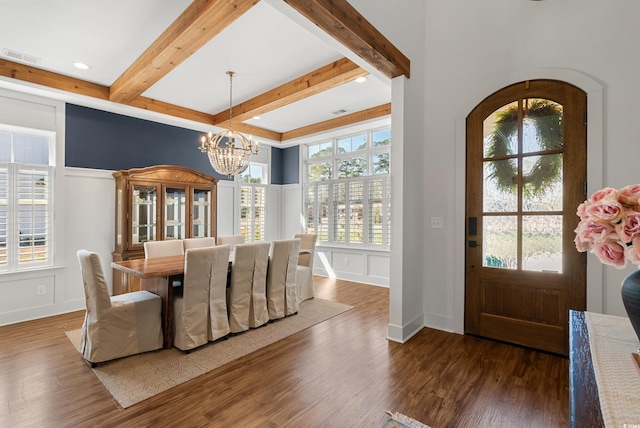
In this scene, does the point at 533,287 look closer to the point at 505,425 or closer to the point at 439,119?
the point at 505,425

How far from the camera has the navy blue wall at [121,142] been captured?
13.8 feet

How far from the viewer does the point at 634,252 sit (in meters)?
0.97

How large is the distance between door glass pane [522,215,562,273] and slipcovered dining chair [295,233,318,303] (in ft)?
8.66

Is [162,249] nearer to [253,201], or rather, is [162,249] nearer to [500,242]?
[253,201]

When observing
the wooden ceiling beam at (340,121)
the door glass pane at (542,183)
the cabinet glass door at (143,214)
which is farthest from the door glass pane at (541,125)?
the cabinet glass door at (143,214)

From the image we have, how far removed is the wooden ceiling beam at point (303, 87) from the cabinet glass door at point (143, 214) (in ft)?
5.71

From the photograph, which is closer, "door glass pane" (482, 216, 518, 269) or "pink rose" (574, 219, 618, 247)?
"pink rose" (574, 219, 618, 247)

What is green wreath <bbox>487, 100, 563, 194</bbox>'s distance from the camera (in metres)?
2.73

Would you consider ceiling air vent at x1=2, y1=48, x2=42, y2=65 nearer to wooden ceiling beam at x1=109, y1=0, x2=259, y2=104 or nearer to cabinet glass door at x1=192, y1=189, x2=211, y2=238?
wooden ceiling beam at x1=109, y1=0, x2=259, y2=104

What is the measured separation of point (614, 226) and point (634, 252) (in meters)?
0.10

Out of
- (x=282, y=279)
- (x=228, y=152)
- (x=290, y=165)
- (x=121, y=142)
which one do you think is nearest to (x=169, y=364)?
(x=282, y=279)

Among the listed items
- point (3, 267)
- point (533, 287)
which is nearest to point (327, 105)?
point (533, 287)

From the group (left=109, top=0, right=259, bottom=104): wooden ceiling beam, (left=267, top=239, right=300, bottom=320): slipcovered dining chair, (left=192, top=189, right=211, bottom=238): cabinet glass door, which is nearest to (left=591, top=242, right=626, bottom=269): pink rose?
(left=109, top=0, right=259, bottom=104): wooden ceiling beam

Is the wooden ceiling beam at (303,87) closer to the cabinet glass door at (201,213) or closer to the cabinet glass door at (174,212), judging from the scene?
the cabinet glass door at (201,213)
